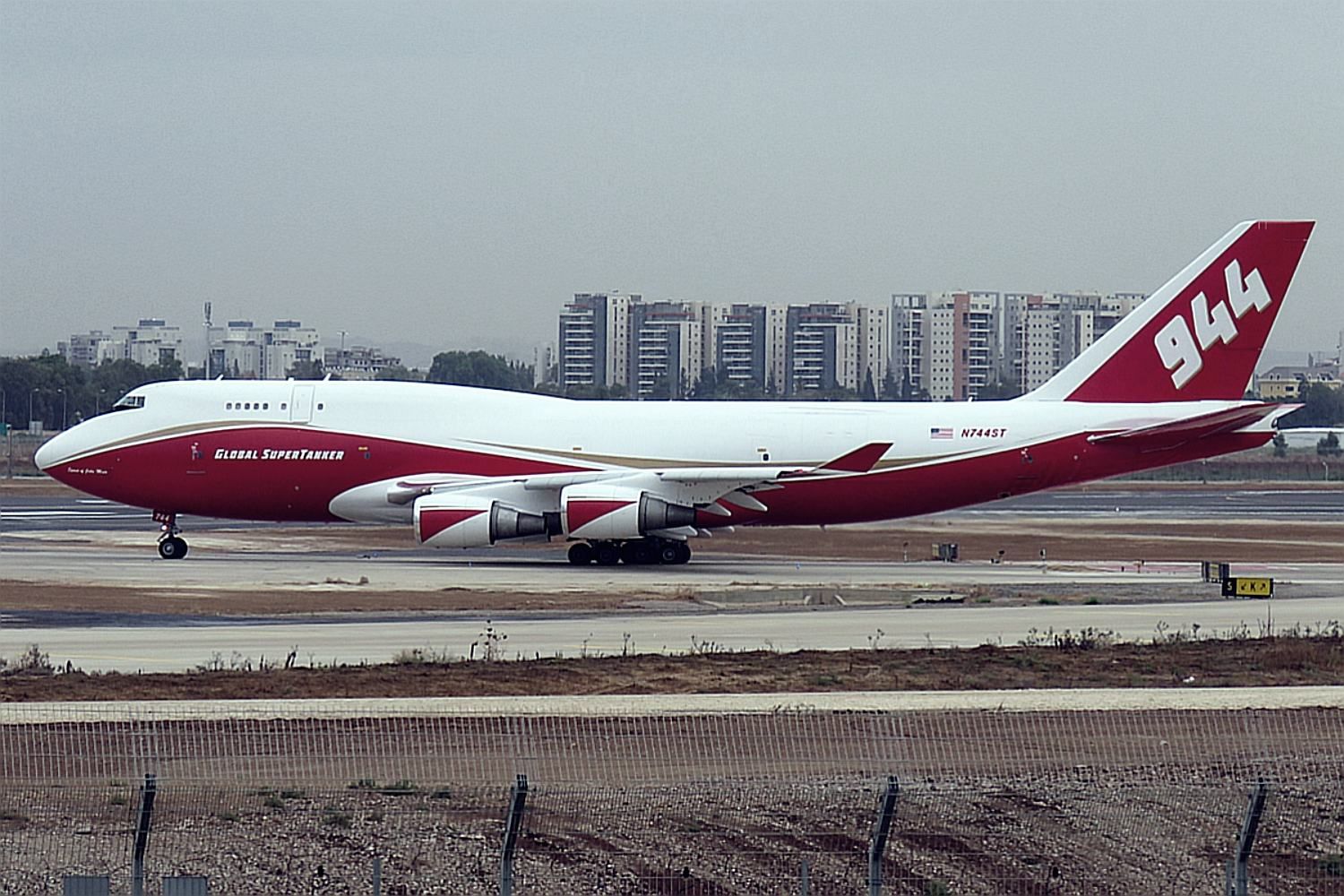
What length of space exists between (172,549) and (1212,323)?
29167mm

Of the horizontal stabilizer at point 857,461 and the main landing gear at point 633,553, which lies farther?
the main landing gear at point 633,553

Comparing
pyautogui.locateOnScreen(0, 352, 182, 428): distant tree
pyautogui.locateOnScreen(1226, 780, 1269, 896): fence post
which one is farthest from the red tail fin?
pyautogui.locateOnScreen(0, 352, 182, 428): distant tree

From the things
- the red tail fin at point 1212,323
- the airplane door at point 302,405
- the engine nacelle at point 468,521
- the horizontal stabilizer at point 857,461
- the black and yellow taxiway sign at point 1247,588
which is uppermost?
the red tail fin at point 1212,323

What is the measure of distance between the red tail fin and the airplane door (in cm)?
2181

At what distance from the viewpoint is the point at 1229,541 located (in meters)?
61.1

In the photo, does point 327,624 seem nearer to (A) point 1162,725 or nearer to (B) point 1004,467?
(A) point 1162,725

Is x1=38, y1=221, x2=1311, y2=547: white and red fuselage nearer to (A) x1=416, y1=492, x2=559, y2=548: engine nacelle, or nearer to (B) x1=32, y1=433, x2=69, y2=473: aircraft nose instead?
(A) x1=416, y1=492, x2=559, y2=548: engine nacelle

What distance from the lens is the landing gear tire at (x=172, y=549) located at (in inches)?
1966

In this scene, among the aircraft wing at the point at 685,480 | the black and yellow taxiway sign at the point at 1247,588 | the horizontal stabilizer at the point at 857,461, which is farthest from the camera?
the horizontal stabilizer at the point at 857,461

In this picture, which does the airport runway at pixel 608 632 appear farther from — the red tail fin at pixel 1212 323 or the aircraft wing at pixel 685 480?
the red tail fin at pixel 1212 323

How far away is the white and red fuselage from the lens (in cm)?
4944

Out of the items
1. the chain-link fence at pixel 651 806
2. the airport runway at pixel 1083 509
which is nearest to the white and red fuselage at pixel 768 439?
the airport runway at pixel 1083 509

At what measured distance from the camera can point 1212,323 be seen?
164ft

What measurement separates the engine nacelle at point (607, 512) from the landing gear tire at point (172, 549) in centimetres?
1076
